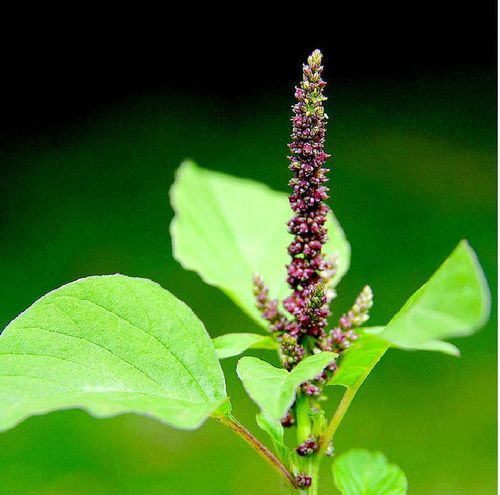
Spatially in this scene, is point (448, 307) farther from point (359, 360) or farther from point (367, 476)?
point (367, 476)

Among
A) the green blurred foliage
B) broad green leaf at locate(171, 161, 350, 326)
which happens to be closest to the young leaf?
broad green leaf at locate(171, 161, 350, 326)

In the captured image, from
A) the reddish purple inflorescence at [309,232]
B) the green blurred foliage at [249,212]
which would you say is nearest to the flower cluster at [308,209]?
the reddish purple inflorescence at [309,232]

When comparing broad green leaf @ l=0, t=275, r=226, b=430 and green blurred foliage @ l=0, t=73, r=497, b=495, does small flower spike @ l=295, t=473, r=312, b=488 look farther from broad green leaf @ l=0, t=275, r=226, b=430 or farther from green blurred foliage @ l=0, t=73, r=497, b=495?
green blurred foliage @ l=0, t=73, r=497, b=495

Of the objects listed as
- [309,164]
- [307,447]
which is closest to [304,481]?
[307,447]

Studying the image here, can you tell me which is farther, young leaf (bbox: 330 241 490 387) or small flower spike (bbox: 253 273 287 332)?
small flower spike (bbox: 253 273 287 332)

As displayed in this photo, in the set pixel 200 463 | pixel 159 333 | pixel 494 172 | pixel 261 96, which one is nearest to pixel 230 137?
pixel 261 96

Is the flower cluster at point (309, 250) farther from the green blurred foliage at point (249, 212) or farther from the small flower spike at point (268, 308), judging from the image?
the green blurred foliage at point (249, 212)
